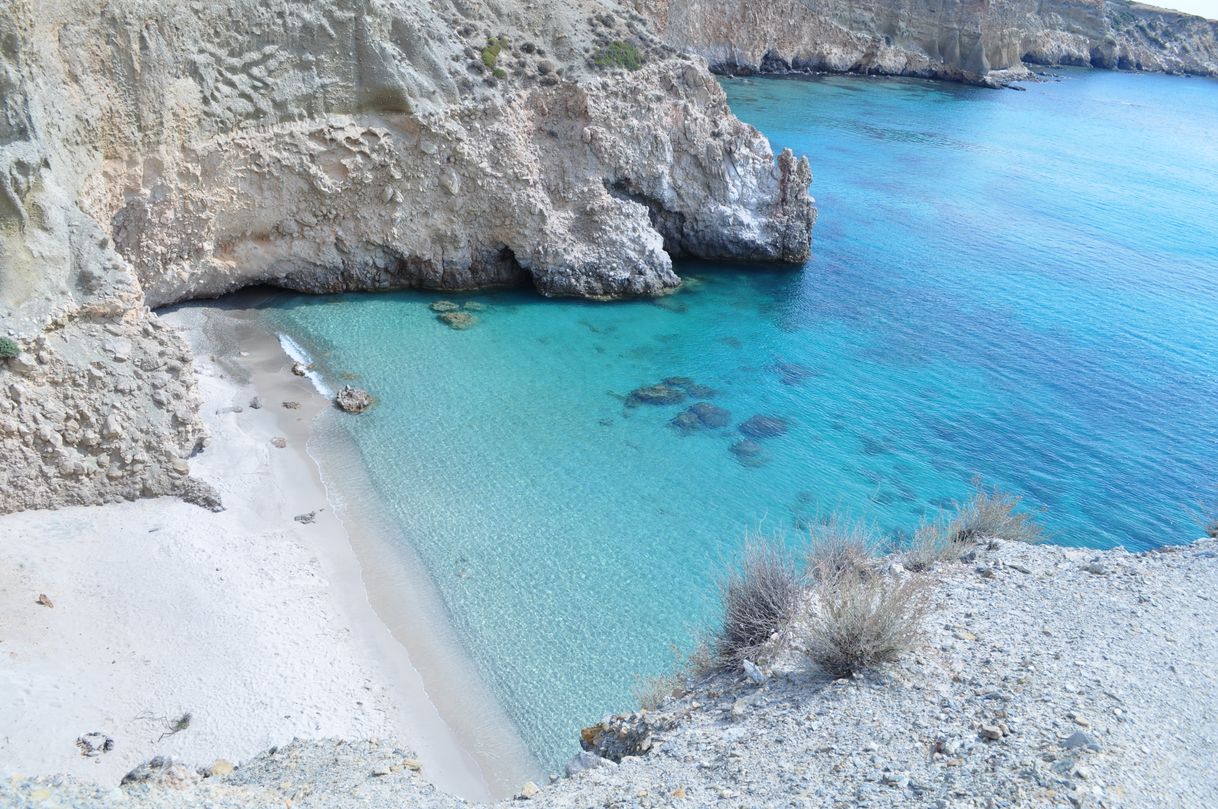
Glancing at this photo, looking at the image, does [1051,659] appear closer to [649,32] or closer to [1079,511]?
[1079,511]

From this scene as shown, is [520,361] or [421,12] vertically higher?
[421,12]

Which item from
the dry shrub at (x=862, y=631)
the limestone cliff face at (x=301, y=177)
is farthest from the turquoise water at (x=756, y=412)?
the dry shrub at (x=862, y=631)

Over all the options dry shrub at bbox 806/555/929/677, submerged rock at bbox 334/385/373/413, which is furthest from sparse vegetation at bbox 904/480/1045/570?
submerged rock at bbox 334/385/373/413

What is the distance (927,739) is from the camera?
434 inches

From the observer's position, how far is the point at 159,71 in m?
24.7

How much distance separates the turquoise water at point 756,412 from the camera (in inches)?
768

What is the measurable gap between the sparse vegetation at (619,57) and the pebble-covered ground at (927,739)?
2674 cm

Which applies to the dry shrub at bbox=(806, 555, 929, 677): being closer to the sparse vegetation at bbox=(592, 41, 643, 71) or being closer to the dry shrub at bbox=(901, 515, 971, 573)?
the dry shrub at bbox=(901, 515, 971, 573)

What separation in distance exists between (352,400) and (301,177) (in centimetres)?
864

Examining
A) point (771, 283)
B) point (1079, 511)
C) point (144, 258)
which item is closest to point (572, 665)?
point (1079, 511)

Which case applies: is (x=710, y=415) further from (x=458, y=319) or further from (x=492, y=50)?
(x=492, y=50)

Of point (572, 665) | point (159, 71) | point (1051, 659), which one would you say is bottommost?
point (572, 665)

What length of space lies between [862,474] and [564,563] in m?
9.53

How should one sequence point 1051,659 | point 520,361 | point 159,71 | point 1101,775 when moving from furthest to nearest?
point 520,361 < point 159,71 < point 1051,659 < point 1101,775
